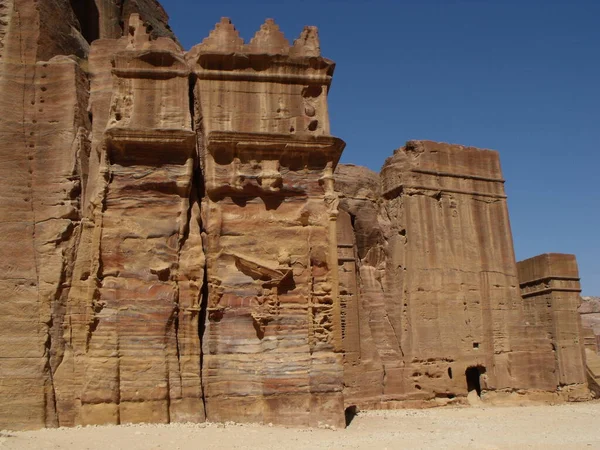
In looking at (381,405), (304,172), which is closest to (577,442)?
(304,172)

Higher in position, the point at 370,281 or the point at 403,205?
the point at 403,205

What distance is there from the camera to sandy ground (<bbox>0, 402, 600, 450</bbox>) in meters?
8.75

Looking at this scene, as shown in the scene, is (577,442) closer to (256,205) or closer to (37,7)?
(256,205)

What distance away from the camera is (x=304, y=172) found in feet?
40.0

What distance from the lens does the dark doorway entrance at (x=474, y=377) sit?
20578 mm

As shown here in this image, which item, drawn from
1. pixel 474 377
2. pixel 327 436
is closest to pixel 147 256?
pixel 327 436

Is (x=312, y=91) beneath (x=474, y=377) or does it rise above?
above

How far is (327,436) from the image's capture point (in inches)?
389

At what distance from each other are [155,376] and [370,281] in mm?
11586

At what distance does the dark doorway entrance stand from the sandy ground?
6.78 meters

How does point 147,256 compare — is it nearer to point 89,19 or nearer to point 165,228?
point 165,228

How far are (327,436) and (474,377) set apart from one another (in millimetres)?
12556

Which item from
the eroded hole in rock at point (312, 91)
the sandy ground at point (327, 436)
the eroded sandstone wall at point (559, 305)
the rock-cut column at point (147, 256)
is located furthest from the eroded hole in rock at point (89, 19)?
the eroded sandstone wall at point (559, 305)

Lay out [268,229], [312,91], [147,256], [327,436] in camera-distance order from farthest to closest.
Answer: [312,91]
[268,229]
[147,256]
[327,436]
